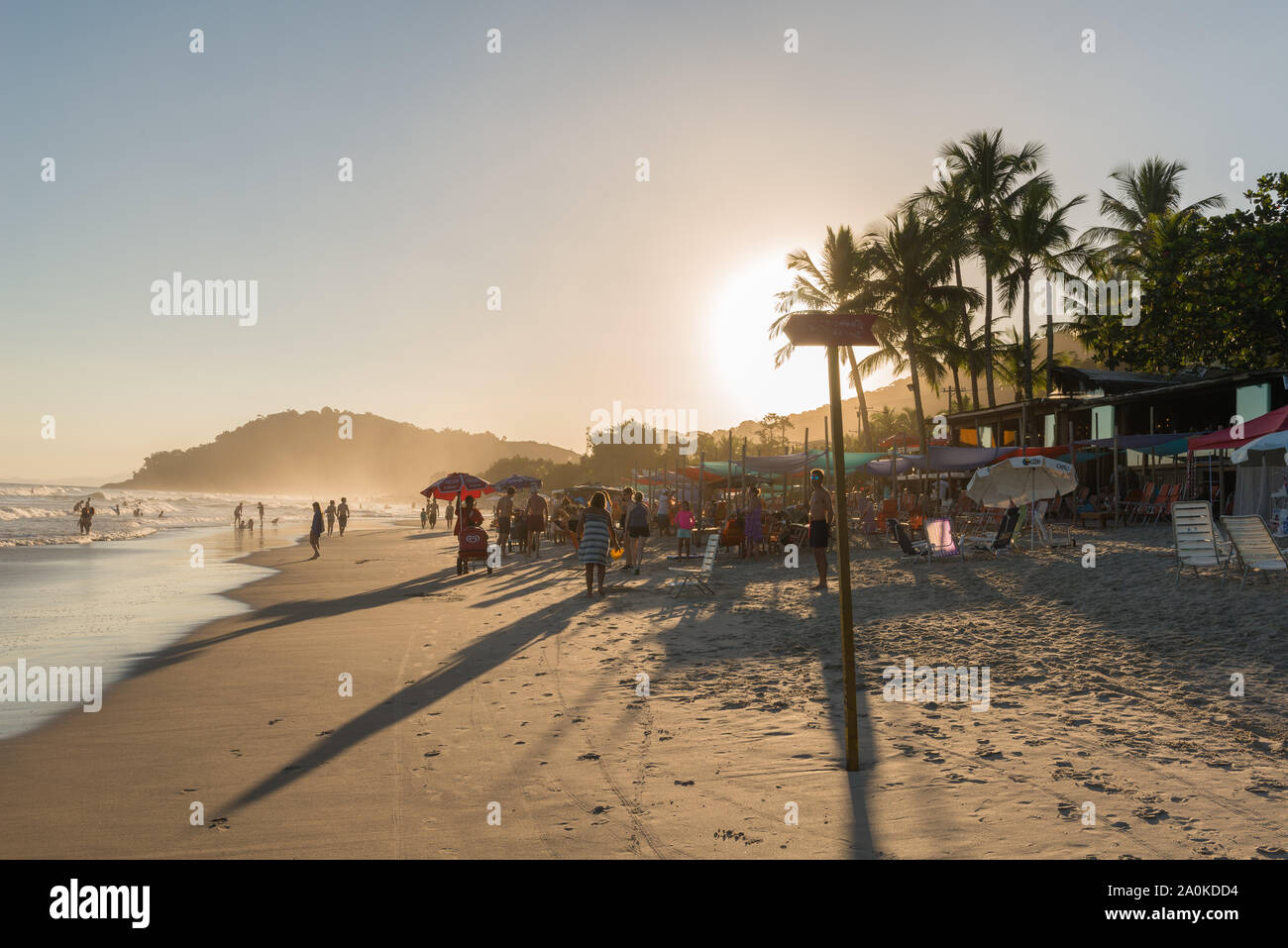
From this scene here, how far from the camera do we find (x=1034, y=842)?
3.76 metres

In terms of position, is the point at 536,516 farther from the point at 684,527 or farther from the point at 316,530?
the point at 316,530

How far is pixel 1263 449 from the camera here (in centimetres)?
1186

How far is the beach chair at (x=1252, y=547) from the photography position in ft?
32.7

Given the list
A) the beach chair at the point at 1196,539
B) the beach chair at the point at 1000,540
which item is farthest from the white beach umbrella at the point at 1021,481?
the beach chair at the point at 1196,539

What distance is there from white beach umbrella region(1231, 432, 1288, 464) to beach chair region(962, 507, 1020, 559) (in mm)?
3890

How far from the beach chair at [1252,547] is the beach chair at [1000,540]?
16.5ft

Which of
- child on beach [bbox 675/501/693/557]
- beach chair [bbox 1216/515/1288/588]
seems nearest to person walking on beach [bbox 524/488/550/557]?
child on beach [bbox 675/501/693/557]

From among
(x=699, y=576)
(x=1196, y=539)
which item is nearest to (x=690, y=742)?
(x=699, y=576)

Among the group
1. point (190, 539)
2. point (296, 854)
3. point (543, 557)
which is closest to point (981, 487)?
point (543, 557)

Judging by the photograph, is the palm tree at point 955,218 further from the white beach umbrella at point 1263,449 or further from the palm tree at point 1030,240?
the white beach umbrella at point 1263,449

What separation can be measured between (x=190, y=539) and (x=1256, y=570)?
122 feet

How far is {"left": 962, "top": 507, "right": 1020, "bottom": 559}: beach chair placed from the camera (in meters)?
15.5

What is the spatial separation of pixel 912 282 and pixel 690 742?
34899 mm
